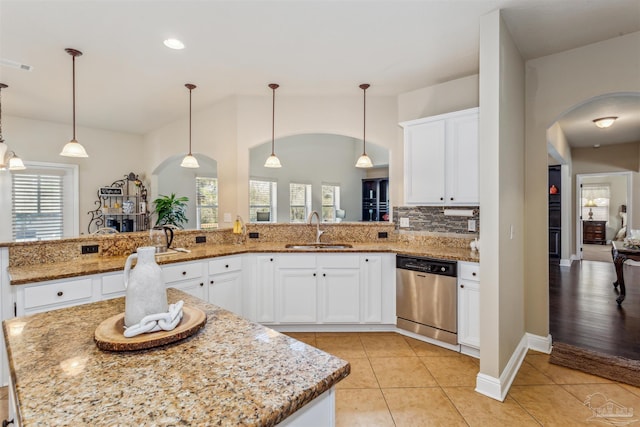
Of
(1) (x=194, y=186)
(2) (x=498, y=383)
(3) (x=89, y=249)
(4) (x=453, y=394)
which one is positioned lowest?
(4) (x=453, y=394)

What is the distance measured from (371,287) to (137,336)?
2548 mm

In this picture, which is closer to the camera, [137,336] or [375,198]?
[137,336]

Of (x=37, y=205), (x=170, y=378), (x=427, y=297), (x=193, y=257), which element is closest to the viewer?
(x=170, y=378)

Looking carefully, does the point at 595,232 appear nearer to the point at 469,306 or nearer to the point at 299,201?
the point at 299,201

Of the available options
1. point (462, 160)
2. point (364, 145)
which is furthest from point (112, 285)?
point (462, 160)

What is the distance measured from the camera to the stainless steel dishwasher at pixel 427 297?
2.85m

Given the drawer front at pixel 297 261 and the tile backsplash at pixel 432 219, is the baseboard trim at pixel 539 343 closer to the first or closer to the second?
the tile backsplash at pixel 432 219

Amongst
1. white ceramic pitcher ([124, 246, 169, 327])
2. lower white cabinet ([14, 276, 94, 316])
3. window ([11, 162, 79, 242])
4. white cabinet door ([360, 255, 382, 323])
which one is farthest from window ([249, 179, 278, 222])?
white ceramic pitcher ([124, 246, 169, 327])

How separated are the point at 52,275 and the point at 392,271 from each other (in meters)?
2.83

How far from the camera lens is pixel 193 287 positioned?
115 inches

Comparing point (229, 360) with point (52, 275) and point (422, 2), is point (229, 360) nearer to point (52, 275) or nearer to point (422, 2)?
point (52, 275)

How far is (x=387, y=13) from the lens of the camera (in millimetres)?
2285

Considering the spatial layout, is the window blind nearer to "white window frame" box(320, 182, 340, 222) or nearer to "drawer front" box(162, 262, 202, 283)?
"drawer front" box(162, 262, 202, 283)

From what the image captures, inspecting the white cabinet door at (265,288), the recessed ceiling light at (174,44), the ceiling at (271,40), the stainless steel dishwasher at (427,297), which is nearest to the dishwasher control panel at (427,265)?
the stainless steel dishwasher at (427,297)
